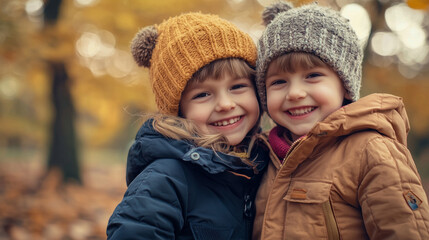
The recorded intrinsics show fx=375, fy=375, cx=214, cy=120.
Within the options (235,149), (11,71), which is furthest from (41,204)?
(235,149)

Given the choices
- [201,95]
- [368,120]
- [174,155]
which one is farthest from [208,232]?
[368,120]

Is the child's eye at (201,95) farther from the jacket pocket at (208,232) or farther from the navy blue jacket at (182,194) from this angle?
the jacket pocket at (208,232)

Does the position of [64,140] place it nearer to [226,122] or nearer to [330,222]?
[226,122]

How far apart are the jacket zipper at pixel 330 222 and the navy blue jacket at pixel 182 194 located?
484 mm

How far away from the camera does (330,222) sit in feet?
5.51

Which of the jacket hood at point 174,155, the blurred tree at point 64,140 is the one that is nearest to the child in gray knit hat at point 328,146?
the jacket hood at point 174,155

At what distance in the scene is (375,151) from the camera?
1.64 metres

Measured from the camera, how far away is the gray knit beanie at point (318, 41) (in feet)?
6.56

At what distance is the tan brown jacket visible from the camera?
154cm

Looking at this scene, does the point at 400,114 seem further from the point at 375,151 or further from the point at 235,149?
the point at 235,149

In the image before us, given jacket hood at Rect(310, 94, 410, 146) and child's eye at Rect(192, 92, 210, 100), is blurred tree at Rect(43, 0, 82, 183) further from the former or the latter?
jacket hood at Rect(310, 94, 410, 146)

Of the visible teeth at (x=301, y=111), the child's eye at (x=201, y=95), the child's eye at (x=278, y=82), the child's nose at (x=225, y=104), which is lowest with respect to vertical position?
the visible teeth at (x=301, y=111)

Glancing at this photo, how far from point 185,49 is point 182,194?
2.89 ft

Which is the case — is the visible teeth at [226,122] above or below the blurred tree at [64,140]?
above
